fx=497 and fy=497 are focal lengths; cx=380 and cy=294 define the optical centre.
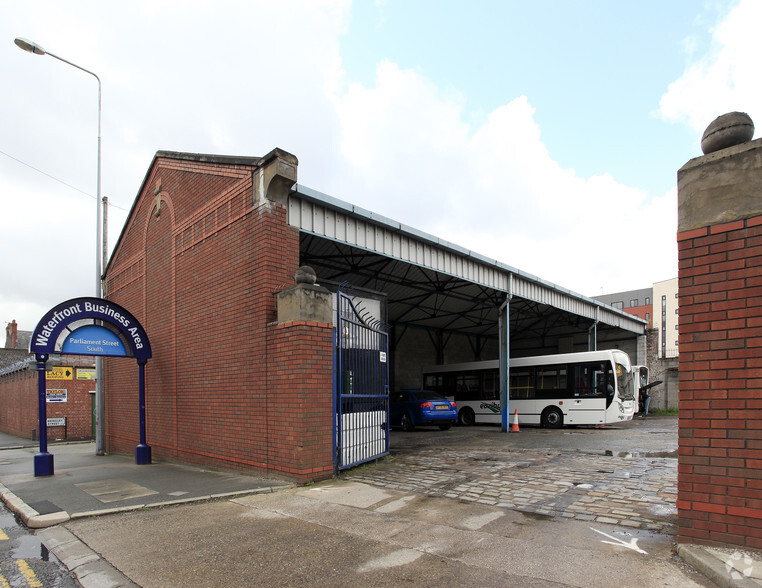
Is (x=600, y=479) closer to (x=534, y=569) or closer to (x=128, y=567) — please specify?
(x=534, y=569)

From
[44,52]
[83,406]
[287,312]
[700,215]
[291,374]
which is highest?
[44,52]

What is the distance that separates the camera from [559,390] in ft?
63.4

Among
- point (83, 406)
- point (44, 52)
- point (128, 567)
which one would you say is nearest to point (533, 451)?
point (128, 567)

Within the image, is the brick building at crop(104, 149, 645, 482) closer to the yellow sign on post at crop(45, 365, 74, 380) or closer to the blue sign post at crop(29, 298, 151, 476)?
the blue sign post at crop(29, 298, 151, 476)

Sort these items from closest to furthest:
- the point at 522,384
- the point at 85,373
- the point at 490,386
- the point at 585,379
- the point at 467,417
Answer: the point at 585,379, the point at 522,384, the point at 490,386, the point at 467,417, the point at 85,373

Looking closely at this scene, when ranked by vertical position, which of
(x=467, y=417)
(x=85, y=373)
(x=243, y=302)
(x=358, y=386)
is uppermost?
(x=243, y=302)

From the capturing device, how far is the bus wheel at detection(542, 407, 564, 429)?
19266 mm

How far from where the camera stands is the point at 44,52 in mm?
12234

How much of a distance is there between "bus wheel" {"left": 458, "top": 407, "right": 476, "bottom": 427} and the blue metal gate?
13252 millimetres

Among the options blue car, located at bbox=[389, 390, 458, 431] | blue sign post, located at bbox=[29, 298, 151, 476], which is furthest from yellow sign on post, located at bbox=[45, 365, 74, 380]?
blue car, located at bbox=[389, 390, 458, 431]

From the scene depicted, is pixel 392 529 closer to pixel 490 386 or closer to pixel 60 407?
pixel 490 386

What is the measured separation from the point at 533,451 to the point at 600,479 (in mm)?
3735

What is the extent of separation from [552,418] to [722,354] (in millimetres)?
16377

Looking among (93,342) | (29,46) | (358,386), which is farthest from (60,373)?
(358,386)
